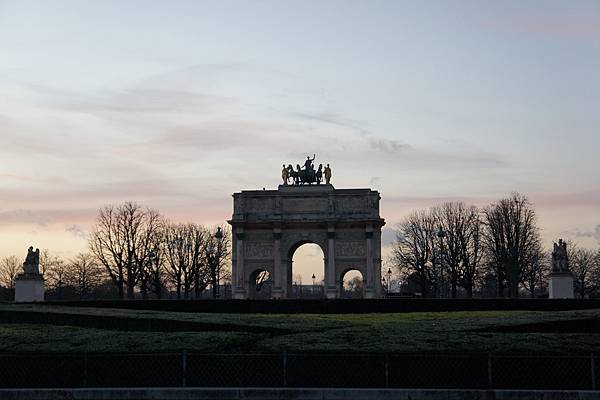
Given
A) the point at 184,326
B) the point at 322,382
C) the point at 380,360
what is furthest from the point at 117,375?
the point at 184,326

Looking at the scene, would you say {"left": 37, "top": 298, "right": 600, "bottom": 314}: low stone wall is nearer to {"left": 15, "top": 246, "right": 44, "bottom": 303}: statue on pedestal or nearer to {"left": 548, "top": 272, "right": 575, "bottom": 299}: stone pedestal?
{"left": 15, "top": 246, "right": 44, "bottom": 303}: statue on pedestal

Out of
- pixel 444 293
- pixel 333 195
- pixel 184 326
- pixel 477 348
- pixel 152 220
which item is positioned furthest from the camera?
pixel 444 293

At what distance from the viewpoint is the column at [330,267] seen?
80688mm

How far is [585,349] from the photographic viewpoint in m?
19.2

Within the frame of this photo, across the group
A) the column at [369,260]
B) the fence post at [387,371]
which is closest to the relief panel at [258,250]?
the column at [369,260]

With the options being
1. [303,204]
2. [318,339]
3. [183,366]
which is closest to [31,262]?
[303,204]

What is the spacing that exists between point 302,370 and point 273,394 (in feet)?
3.25

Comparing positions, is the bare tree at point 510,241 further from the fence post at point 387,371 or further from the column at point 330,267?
the fence post at point 387,371

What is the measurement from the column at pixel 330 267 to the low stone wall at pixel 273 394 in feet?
209

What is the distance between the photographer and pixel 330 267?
268 ft

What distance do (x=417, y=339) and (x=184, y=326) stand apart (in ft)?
27.0

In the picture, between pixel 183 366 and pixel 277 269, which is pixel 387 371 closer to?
pixel 183 366

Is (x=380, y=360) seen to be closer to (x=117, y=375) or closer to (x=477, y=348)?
(x=477, y=348)

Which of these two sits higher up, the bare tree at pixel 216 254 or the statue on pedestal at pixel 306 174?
the statue on pedestal at pixel 306 174
